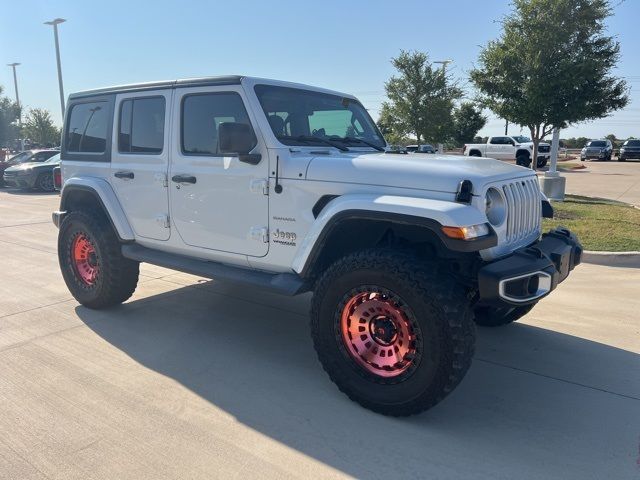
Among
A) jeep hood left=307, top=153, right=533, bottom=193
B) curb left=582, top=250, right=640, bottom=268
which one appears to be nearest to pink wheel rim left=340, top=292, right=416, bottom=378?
jeep hood left=307, top=153, right=533, bottom=193

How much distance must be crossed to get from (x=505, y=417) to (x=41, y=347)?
3.56m

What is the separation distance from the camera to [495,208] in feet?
10.5

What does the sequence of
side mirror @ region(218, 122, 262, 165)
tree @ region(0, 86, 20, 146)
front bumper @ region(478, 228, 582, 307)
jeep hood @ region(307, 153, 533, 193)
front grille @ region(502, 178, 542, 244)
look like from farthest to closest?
tree @ region(0, 86, 20, 146), side mirror @ region(218, 122, 262, 165), front grille @ region(502, 178, 542, 244), jeep hood @ region(307, 153, 533, 193), front bumper @ region(478, 228, 582, 307)

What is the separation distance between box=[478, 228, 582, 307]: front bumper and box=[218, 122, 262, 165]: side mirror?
1778 mm

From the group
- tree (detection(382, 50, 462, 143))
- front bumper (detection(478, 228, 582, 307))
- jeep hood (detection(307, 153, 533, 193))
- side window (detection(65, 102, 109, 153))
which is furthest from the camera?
tree (detection(382, 50, 462, 143))

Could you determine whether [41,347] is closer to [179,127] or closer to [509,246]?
[179,127]

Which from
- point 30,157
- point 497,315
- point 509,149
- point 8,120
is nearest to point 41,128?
point 8,120

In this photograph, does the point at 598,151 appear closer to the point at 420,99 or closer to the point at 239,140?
the point at 420,99

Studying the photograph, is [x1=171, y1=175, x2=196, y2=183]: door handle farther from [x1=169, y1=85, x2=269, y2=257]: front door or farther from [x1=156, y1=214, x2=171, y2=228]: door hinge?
[x1=156, y1=214, x2=171, y2=228]: door hinge

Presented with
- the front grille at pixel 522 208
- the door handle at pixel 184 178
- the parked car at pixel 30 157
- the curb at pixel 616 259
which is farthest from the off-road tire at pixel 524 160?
the door handle at pixel 184 178

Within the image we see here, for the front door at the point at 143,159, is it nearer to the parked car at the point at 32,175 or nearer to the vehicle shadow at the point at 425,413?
the vehicle shadow at the point at 425,413

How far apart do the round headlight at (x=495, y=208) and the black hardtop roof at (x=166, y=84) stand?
2.02 metres

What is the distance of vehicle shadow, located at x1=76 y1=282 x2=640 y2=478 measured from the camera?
9.11ft

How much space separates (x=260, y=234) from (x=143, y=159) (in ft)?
4.97
